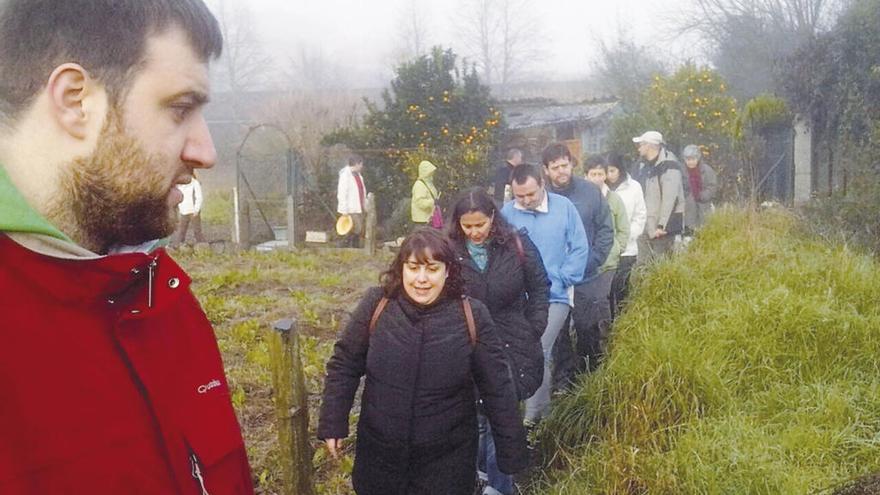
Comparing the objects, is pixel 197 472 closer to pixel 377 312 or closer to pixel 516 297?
pixel 377 312

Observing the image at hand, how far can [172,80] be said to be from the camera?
3.67 ft

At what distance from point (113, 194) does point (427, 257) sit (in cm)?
242

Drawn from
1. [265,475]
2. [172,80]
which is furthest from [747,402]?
[172,80]

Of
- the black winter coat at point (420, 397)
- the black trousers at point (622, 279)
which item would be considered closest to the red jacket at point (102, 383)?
the black winter coat at point (420, 397)

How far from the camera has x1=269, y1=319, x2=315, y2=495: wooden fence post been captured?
353cm

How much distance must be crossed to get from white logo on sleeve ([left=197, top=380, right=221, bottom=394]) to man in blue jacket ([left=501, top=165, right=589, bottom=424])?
13.1 feet

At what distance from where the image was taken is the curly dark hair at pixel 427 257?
3.48 metres

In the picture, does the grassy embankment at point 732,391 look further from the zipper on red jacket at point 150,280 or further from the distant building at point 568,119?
the distant building at point 568,119

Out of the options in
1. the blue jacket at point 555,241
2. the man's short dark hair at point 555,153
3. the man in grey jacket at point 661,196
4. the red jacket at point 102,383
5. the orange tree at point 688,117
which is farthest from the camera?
the orange tree at point 688,117

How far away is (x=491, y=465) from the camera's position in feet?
14.0

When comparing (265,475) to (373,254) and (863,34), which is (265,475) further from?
(863,34)

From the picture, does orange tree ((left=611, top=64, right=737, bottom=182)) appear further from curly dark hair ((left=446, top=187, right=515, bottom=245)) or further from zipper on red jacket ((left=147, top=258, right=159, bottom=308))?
zipper on red jacket ((left=147, top=258, right=159, bottom=308))

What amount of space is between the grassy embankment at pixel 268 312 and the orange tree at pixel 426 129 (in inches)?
89.3

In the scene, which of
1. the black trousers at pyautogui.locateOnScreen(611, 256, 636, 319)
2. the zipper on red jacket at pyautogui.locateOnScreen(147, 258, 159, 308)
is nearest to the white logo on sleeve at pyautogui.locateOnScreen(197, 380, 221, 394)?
the zipper on red jacket at pyautogui.locateOnScreen(147, 258, 159, 308)
